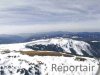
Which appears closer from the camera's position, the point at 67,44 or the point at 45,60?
the point at 45,60

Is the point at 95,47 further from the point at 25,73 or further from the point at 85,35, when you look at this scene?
the point at 25,73

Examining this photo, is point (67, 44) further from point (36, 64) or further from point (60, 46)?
point (36, 64)

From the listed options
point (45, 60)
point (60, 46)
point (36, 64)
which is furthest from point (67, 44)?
point (36, 64)

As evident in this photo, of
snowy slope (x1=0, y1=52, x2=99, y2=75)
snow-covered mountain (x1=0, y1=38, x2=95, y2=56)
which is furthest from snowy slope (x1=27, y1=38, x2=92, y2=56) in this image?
snowy slope (x1=0, y1=52, x2=99, y2=75)

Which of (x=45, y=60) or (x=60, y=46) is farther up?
(x=60, y=46)

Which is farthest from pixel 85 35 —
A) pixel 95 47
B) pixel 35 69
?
pixel 35 69

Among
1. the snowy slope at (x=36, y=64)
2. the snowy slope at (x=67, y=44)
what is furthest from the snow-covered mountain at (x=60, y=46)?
the snowy slope at (x=36, y=64)

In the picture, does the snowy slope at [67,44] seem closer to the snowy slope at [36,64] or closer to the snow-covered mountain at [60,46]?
the snow-covered mountain at [60,46]

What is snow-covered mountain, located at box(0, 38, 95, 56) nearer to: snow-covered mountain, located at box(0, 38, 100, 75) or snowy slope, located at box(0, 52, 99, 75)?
snow-covered mountain, located at box(0, 38, 100, 75)
